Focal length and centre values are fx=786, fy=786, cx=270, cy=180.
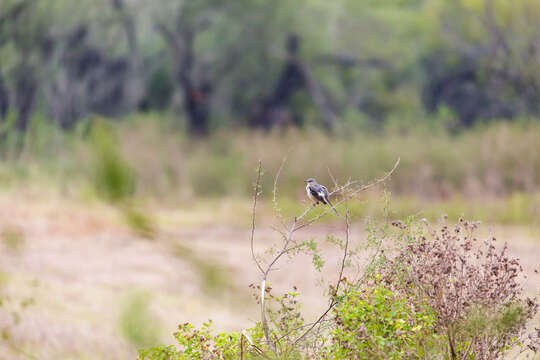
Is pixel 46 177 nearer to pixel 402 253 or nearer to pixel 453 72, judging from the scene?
pixel 402 253

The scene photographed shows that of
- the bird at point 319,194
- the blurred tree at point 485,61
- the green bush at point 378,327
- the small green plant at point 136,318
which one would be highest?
the blurred tree at point 485,61

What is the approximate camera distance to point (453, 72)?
31719mm

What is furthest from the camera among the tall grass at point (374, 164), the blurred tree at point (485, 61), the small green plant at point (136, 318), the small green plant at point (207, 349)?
the blurred tree at point (485, 61)


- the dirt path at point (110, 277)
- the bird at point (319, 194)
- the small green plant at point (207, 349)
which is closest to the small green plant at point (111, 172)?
the dirt path at point (110, 277)

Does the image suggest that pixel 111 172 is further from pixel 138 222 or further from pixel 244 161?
pixel 244 161

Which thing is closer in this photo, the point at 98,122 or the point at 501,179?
the point at 98,122

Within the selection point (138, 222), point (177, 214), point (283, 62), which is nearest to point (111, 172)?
point (138, 222)

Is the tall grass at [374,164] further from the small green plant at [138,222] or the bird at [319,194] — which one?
the small green plant at [138,222]

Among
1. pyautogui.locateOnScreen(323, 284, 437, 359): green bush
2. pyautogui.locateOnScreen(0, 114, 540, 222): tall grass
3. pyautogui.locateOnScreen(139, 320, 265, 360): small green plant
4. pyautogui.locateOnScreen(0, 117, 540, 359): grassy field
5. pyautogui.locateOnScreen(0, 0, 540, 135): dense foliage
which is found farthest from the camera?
pyautogui.locateOnScreen(0, 0, 540, 135): dense foliage

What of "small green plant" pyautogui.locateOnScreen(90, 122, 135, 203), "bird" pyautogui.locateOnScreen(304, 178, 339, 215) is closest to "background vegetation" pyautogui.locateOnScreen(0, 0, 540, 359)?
"small green plant" pyautogui.locateOnScreen(90, 122, 135, 203)

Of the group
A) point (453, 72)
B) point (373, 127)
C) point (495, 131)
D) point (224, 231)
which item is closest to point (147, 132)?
point (224, 231)

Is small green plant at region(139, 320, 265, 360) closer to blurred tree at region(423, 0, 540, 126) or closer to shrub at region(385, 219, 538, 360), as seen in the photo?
shrub at region(385, 219, 538, 360)

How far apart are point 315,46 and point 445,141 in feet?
31.1

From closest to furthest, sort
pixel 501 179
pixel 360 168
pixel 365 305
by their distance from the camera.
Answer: pixel 365 305 < pixel 501 179 < pixel 360 168
